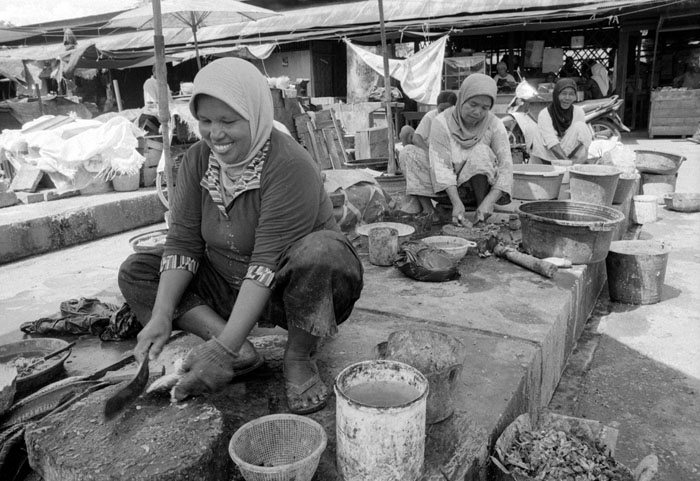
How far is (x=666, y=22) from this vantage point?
41.0 ft

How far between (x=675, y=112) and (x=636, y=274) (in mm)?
10423

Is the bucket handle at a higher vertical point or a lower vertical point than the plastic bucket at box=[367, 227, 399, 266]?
higher

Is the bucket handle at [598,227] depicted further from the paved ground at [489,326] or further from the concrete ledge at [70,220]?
the concrete ledge at [70,220]

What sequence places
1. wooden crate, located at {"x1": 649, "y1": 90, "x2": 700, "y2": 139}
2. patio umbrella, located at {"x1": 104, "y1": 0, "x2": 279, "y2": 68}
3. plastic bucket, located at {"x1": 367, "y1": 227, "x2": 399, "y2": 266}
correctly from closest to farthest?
plastic bucket, located at {"x1": 367, "y1": 227, "x2": 399, "y2": 266} < patio umbrella, located at {"x1": 104, "y1": 0, "x2": 279, "y2": 68} < wooden crate, located at {"x1": 649, "y1": 90, "x2": 700, "y2": 139}

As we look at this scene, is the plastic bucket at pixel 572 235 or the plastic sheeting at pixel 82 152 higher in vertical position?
the plastic sheeting at pixel 82 152

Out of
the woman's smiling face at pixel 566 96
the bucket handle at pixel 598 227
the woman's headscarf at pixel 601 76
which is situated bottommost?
the bucket handle at pixel 598 227

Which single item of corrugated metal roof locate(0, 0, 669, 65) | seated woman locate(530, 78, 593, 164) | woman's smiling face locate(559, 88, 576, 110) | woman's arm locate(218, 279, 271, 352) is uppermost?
corrugated metal roof locate(0, 0, 669, 65)

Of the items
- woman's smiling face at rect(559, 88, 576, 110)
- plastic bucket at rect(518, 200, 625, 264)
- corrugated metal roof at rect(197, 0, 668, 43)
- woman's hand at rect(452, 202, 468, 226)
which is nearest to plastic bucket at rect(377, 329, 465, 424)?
plastic bucket at rect(518, 200, 625, 264)

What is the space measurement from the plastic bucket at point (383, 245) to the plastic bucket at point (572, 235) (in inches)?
35.7

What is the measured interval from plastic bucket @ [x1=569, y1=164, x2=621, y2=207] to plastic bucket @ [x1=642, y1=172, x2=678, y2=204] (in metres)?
2.83

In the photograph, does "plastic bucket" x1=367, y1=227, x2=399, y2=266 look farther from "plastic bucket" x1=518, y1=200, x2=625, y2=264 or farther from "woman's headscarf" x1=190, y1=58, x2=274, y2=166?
"woman's headscarf" x1=190, y1=58, x2=274, y2=166

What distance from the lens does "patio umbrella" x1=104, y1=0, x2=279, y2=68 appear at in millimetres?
4805

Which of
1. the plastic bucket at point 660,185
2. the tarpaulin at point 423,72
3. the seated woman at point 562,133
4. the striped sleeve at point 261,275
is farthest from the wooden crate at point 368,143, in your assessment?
the striped sleeve at point 261,275

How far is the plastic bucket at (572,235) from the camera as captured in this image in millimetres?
3350
